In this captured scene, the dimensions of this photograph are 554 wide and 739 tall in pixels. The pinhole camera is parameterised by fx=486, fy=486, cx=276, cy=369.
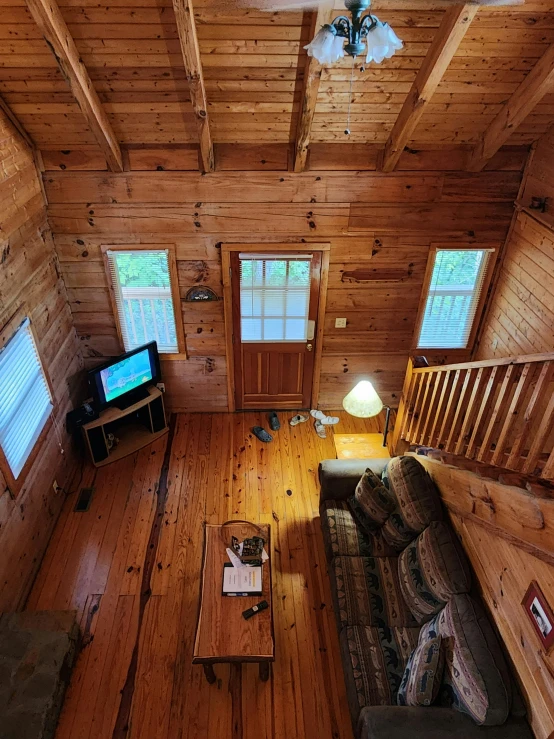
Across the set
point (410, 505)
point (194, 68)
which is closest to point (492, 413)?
point (410, 505)

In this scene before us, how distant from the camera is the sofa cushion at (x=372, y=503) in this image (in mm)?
3553

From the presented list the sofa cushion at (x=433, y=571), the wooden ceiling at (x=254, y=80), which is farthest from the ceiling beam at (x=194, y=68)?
the sofa cushion at (x=433, y=571)

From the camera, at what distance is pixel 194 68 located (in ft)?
9.68

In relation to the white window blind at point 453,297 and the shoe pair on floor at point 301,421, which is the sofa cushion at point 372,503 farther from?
the white window blind at point 453,297

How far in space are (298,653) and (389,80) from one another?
13.0 feet

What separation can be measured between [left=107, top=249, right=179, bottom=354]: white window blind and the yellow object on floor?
191cm

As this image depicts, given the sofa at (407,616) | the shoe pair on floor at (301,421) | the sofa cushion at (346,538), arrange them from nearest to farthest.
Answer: the sofa at (407,616), the sofa cushion at (346,538), the shoe pair on floor at (301,421)

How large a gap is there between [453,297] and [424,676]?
134 inches

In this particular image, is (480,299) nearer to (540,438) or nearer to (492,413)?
(492,413)

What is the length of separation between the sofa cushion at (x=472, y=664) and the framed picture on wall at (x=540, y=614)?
304 mm

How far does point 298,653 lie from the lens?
10.7 ft

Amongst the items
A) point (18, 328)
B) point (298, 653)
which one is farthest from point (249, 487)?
point (18, 328)

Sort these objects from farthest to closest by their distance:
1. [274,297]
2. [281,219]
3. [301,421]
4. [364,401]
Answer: [301,421]
[274,297]
[281,219]
[364,401]

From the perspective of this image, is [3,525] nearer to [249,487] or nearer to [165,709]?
[165,709]
